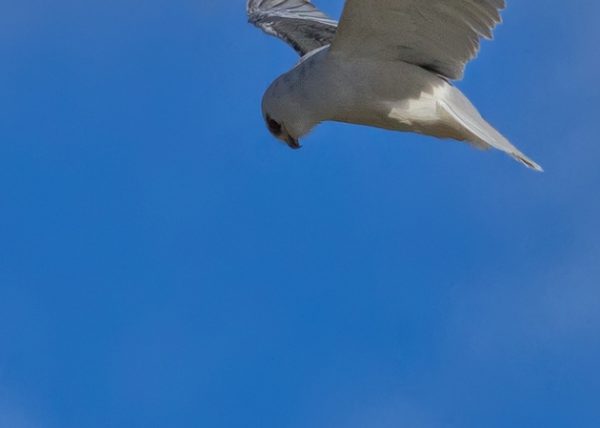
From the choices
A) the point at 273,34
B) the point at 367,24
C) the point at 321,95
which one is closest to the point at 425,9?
the point at 367,24

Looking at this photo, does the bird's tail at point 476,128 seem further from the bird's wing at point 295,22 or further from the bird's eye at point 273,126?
the bird's wing at point 295,22

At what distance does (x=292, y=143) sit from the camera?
6430 mm

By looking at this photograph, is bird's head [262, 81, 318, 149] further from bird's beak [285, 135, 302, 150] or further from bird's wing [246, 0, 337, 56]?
bird's wing [246, 0, 337, 56]

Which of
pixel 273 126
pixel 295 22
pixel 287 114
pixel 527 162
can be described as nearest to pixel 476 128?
pixel 527 162

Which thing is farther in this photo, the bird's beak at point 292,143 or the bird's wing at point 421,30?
the bird's beak at point 292,143

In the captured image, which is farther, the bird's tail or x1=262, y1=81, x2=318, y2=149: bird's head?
x1=262, y1=81, x2=318, y2=149: bird's head

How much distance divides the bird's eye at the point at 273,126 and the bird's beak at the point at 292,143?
7cm

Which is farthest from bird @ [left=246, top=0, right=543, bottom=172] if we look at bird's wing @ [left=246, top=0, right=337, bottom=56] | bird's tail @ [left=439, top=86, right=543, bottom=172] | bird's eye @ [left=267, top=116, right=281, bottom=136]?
bird's wing @ [left=246, top=0, right=337, bottom=56]

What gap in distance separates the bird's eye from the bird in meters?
0.11

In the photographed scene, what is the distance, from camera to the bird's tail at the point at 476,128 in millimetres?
5977

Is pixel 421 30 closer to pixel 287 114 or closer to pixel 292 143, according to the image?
pixel 287 114

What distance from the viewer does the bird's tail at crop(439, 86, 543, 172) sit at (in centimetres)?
598

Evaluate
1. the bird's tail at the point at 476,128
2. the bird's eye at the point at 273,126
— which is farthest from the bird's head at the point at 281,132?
the bird's tail at the point at 476,128

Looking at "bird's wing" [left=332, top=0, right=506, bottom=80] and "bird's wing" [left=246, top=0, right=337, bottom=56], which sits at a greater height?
"bird's wing" [left=246, top=0, right=337, bottom=56]
